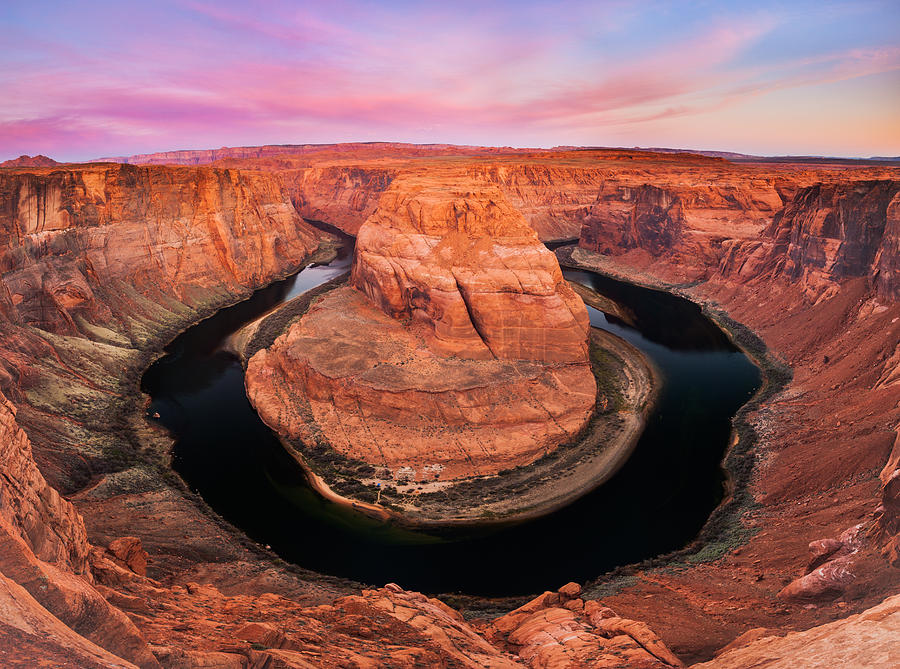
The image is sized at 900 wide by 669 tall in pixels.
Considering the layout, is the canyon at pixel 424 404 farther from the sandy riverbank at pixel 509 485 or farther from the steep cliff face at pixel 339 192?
the steep cliff face at pixel 339 192

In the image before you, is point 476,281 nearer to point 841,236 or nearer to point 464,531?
point 464,531

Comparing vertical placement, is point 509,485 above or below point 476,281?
below

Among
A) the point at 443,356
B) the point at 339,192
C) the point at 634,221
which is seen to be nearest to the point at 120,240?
the point at 443,356

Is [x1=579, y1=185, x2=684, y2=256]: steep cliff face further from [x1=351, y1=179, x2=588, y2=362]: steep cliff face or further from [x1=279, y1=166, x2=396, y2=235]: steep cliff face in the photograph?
[x1=279, y1=166, x2=396, y2=235]: steep cliff face

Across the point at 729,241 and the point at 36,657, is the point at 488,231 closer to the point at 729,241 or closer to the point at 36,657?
the point at 36,657

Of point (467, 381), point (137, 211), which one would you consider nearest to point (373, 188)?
point (137, 211)

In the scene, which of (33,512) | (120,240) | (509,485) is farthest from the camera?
(120,240)

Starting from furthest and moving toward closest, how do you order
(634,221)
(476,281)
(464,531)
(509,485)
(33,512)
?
(634,221) < (476,281) < (509,485) < (464,531) < (33,512)
